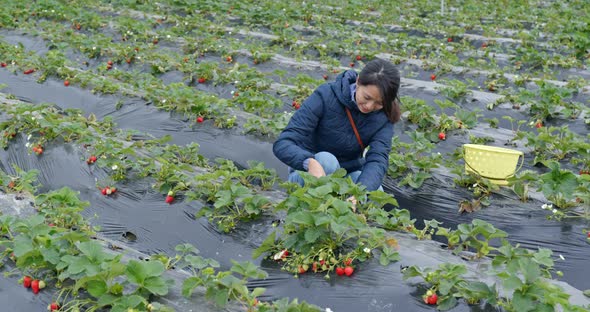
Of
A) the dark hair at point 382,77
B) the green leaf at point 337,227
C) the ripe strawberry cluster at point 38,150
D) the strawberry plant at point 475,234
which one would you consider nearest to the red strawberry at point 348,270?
the green leaf at point 337,227

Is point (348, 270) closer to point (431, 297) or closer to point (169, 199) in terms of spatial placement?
point (431, 297)

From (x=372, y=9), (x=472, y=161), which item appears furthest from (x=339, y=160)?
(x=372, y=9)

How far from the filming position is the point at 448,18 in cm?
1313

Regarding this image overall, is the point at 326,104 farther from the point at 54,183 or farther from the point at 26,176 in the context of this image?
the point at 54,183

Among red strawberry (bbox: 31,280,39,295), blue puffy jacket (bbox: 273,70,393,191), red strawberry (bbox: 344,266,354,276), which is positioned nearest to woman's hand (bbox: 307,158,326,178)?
blue puffy jacket (bbox: 273,70,393,191)

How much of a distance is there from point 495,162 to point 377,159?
0.93 metres

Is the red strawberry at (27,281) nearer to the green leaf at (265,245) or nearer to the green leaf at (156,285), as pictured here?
the green leaf at (156,285)

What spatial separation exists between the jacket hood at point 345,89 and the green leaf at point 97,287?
6.28 ft

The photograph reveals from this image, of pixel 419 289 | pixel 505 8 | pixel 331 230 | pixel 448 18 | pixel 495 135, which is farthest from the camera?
pixel 505 8

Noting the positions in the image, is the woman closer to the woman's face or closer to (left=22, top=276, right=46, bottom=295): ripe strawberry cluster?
the woman's face

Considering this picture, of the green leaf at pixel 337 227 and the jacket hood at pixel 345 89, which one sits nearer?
the green leaf at pixel 337 227

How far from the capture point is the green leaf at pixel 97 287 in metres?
2.85

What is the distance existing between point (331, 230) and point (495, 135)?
3108mm

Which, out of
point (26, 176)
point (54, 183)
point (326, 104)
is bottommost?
point (54, 183)
